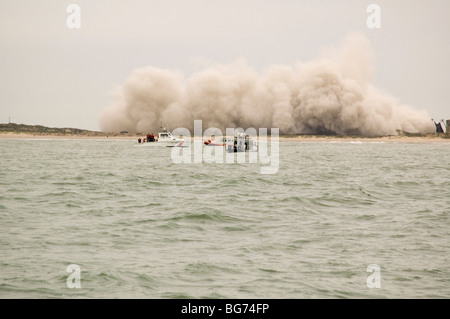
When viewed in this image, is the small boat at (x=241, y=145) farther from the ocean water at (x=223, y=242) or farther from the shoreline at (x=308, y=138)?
the shoreline at (x=308, y=138)

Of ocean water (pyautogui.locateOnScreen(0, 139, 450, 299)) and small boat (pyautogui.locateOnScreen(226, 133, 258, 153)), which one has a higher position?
small boat (pyautogui.locateOnScreen(226, 133, 258, 153))

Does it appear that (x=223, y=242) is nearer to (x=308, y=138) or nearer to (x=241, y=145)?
(x=241, y=145)

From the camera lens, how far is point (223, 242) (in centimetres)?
1825

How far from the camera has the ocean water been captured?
13.6 meters

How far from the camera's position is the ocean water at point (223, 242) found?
13633mm

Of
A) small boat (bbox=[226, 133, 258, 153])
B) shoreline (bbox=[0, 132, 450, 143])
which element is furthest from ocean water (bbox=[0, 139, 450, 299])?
shoreline (bbox=[0, 132, 450, 143])

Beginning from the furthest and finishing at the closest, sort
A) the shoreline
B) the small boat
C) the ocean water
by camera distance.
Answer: the shoreline < the small boat < the ocean water

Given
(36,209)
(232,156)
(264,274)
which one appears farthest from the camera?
(232,156)

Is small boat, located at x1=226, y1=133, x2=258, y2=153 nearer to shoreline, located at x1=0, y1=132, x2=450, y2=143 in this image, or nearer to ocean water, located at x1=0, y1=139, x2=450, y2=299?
ocean water, located at x1=0, y1=139, x2=450, y2=299

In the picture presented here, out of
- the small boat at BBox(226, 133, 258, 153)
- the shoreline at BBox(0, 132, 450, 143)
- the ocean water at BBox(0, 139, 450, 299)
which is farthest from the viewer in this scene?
the shoreline at BBox(0, 132, 450, 143)
